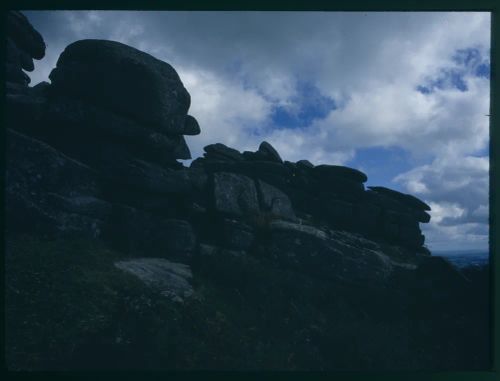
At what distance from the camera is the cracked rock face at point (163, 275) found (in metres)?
10.6

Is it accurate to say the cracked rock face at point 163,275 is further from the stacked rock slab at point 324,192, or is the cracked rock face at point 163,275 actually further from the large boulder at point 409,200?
the large boulder at point 409,200

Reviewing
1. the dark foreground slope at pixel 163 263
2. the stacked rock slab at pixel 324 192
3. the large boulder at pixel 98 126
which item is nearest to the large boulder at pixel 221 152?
the stacked rock slab at pixel 324 192

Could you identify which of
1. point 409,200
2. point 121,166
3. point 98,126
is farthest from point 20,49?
point 409,200

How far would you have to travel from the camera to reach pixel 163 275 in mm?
11523

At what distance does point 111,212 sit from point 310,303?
26.9 feet

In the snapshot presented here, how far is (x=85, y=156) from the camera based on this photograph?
14.7 m

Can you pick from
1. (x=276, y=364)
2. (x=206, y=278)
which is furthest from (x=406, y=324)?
(x=206, y=278)

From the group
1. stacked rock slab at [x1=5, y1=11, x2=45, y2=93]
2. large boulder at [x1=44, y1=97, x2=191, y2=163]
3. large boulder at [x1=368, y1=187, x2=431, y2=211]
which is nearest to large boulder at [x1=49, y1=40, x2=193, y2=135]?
large boulder at [x1=44, y1=97, x2=191, y2=163]

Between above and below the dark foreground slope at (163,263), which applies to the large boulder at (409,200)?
above

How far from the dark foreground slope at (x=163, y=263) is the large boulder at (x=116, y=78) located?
58 mm

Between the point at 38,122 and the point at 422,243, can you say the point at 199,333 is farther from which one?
the point at 422,243

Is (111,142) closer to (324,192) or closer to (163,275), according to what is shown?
(163,275)

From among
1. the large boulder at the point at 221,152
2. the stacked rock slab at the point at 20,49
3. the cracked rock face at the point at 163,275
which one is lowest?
the cracked rock face at the point at 163,275

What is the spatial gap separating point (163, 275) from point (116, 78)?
844 cm
